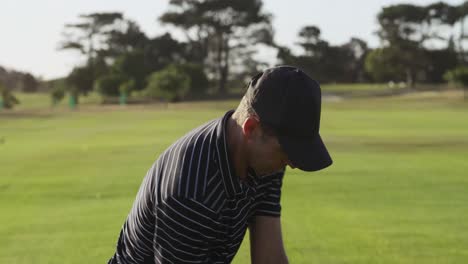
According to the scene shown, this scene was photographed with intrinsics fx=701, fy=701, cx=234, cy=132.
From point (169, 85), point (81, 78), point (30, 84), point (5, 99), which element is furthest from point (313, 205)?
point (30, 84)

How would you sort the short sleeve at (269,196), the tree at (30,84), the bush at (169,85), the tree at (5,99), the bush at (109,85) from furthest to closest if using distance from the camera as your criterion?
1. the tree at (30,84)
2. the bush at (109,85)
3. the bush at (169,85)
4. the tree at (5,99)
5. the short sleeve at (269,196)

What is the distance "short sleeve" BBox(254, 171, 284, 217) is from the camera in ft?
9.89

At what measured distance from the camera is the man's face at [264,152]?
253 centimetres

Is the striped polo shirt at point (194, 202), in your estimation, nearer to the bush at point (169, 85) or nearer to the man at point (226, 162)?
the man at point (226, 162)

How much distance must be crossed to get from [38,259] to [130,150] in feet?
33.5

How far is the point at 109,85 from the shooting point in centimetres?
7156

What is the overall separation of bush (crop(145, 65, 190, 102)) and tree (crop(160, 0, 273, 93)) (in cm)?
1302

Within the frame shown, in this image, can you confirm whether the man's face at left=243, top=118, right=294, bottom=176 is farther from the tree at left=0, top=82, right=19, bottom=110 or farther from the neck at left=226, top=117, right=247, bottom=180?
the tree at left=0, top=82, right=19, bottom=110

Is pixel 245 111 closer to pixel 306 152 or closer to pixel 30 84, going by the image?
pixel 306 152

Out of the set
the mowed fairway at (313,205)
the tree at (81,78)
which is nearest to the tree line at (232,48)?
the tree at (81,78)

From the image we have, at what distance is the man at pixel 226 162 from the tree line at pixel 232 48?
72198 mm

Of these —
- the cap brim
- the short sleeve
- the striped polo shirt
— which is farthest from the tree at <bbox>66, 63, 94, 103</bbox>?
the cap brim

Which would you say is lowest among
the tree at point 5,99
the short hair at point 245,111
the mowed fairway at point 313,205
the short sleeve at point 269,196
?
the tree at point 5,99

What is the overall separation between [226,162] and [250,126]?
0.54ft
